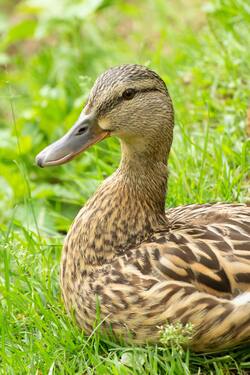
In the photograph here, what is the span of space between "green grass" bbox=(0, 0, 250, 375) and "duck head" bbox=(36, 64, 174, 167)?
0.50 meters

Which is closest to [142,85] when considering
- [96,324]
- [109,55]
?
[96,324]

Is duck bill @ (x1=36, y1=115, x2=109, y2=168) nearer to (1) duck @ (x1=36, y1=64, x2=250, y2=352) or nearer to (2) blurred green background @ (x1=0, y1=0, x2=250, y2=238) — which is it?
(1) duck @ (x1=36, y1=64, x2=250, y2=352)

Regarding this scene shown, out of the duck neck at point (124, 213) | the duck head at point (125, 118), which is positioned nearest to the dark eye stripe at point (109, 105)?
the duck head at point (125, 118)

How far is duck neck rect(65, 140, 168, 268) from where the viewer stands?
322cm

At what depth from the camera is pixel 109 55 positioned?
6.45 m

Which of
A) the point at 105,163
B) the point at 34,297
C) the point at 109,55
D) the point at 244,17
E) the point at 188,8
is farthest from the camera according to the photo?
the point at 188,8

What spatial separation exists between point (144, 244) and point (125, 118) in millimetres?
490

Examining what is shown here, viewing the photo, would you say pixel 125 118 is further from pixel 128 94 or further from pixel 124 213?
pixel 124 213

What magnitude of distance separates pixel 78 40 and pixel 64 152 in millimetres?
3620

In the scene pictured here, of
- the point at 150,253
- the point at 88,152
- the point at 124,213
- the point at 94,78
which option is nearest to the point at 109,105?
the point at 124,213

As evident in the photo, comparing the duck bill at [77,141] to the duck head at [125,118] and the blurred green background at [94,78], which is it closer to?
the duck head at [125,118]

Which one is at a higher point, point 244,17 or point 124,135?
point 244,17

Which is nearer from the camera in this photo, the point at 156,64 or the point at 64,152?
the point at 64,152

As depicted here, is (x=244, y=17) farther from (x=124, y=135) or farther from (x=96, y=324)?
(x=96, y=324)
